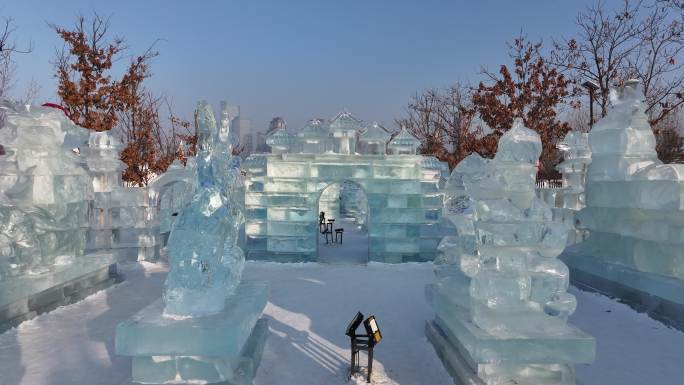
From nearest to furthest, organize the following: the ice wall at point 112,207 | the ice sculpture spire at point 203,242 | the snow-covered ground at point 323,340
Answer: the ice sculpture spire at point 203,242, the snow-covered ground at point 323,340, the ice wall at point 112,207

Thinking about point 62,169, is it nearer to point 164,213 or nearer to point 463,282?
point 164,213

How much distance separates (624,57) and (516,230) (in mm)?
16663

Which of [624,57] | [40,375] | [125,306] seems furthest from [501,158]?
[624,57]

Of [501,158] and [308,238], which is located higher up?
[501,158]

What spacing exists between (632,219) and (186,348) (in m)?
7.10

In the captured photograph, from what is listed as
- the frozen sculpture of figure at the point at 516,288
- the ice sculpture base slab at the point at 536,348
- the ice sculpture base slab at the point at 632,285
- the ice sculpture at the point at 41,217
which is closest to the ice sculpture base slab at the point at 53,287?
the ice sculpture at the point at 41,217

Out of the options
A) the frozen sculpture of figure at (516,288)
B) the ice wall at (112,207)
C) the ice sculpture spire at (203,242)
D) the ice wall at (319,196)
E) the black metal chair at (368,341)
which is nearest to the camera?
the frozen sculpture of figure at (516,288)

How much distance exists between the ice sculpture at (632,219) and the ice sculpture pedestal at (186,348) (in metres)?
5.80

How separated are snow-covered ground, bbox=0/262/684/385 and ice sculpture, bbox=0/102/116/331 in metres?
0.33

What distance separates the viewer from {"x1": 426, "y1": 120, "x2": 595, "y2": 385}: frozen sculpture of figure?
3529 millimetres

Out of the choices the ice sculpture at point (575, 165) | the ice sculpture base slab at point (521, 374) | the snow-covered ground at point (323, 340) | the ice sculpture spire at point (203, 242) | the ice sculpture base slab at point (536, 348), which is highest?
the ice sculpture at point (575, 165)

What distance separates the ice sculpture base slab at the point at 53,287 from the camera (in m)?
5.79

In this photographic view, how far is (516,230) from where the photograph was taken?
3.80 m

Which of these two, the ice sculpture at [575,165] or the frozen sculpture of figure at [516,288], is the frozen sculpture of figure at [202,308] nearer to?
the frozen sculpture of figure at [516,288]
